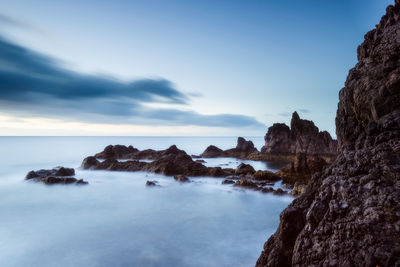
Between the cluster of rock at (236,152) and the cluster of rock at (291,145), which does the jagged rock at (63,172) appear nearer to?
the cluster of rock at (236,152)

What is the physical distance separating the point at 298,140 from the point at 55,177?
155ft

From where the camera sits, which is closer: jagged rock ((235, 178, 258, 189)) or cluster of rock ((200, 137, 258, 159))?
jagged rock ((235, 178, 258, 189))

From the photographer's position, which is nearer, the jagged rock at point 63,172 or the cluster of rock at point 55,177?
the cluster of rock at point 55,177

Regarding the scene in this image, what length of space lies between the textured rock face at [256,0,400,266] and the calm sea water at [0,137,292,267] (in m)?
5.02

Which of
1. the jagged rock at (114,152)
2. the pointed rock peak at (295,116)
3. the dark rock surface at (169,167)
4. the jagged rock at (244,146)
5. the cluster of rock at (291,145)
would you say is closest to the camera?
the dark rock surface at (169,167)

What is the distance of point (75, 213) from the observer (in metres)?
14.5

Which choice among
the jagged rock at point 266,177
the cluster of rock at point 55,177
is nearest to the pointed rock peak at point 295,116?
the jagged rock at point 266,177

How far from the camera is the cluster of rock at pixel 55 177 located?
2067 cm

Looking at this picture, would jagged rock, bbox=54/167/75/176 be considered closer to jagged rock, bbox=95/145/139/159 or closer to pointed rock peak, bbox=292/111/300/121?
jagged rock, bbox=95/145/139/159

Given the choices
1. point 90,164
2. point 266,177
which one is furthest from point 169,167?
point 90,164

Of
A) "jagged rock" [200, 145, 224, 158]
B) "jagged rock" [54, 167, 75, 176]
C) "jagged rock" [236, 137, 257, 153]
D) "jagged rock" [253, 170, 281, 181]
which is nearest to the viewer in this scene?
"jagged rock" [253, 170, 281, 181]

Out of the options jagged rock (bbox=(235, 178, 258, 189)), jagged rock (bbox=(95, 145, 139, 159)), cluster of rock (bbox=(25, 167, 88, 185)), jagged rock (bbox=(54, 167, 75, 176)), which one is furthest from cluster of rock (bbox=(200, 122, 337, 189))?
cluster of rock (bbox=(25, 167, 88, 185))

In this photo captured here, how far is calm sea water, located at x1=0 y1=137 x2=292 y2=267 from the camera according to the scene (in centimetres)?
902

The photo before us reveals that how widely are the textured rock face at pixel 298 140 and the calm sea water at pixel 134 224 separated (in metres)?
35.9
